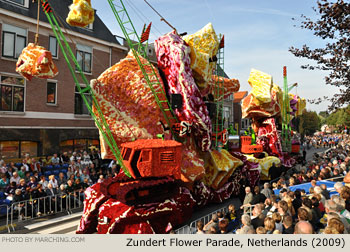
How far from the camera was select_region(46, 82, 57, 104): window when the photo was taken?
16.0m

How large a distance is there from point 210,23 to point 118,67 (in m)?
4.11

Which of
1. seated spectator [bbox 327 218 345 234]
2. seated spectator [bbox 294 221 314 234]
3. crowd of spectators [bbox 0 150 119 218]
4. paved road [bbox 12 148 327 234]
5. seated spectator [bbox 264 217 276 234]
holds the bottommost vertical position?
paved road [bbox 12 148 327 234]

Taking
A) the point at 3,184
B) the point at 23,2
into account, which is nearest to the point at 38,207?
the point at 3,184

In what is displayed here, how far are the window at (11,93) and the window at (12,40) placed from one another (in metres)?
1.26

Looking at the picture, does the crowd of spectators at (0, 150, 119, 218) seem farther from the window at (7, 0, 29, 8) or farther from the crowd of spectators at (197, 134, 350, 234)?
the window at (7, 0, 29, 8)

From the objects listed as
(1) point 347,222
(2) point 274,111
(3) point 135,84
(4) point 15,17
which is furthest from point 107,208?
(4) point 15,17

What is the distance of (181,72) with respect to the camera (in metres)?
8.00

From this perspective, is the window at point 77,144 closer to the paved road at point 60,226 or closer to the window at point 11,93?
the window at point 11,93

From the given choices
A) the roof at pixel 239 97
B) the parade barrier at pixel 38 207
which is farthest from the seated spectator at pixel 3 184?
the roof at pixel 239 97

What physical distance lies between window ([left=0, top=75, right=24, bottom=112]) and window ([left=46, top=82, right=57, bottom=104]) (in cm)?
155

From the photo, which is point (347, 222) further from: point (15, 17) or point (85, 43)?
point (85, 43)

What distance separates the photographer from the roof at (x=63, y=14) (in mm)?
14571

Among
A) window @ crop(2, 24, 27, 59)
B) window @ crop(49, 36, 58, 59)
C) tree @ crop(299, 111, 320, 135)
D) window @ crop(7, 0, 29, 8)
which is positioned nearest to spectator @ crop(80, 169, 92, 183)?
window @ crop(2, 24, 27, 59)

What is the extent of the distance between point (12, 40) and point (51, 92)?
3421mm
